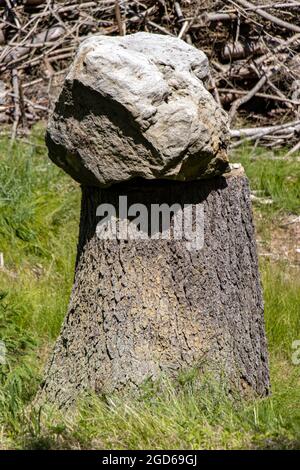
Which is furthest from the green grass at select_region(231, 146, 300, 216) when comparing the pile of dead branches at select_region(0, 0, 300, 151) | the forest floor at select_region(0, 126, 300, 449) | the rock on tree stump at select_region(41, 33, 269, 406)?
the rock on tree stump at select_region(41, 33, 269, 406)

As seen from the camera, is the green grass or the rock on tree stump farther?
the green grass

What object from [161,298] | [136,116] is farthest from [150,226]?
[136,116]

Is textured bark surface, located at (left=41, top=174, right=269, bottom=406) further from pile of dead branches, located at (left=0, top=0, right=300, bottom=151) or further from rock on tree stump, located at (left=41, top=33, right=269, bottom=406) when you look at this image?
pile of dead branches, located at (left=0, top=0, right=300, bottom=151)

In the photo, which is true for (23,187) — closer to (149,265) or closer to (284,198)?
(284,198)

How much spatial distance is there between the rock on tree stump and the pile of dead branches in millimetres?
3266

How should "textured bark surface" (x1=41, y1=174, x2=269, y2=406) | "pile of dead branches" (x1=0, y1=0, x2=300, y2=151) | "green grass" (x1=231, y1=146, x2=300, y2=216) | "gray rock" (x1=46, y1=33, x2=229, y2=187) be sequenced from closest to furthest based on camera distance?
"gray rock" (x1=46, y1=33, x2=229, y2=187)
"textured bark surface" (x1=41, y1=174, x2=269, y2=406)
"green grass" (x1=231, y1=146, x2=300, y2=216)
"pile of dead branches" (x1=0, y1=0, x2=300, y2=151)

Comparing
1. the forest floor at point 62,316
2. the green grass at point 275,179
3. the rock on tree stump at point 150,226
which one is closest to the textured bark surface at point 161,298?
the rock on tree stump at point 150,226

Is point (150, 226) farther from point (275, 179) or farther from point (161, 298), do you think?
point (275, 179)

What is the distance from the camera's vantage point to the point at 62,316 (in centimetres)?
511

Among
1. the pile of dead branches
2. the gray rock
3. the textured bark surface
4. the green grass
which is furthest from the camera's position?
the pile of dead branches

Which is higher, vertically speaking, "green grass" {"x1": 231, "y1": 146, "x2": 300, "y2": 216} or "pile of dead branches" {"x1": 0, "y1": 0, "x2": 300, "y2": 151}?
"pile of dead branches" {"x1": 0, "y1": 0, "x2": 300, "y2": 151}

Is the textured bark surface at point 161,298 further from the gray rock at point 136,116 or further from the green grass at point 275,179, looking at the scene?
the green grass at point 275,179

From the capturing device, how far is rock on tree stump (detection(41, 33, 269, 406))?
364 cm

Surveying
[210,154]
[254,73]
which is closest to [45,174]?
[254,73]
